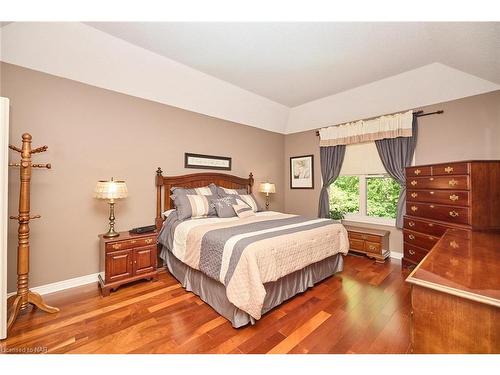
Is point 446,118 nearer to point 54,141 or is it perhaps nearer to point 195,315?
point 195,315

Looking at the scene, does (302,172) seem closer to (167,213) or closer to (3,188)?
(167,213)

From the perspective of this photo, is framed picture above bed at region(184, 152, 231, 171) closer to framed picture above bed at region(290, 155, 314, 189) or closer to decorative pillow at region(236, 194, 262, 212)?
decorative pillow at region(236, 194, 262, 212)

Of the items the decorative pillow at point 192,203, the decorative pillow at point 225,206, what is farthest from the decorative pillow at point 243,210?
the decorative pillow at point 192,203

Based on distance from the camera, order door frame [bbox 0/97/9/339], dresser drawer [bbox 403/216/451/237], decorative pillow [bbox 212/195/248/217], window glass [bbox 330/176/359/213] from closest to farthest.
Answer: door frame [bbox 0/97/9/339], dresser drawer [bbox 403/216/451/237], decorative pillow [bbox 212/195/248/217], window glass [bbox 330/176/359/213]

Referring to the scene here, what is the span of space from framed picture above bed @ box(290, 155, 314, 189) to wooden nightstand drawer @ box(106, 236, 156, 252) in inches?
129

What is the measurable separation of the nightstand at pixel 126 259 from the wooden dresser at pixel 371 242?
3.17 meters

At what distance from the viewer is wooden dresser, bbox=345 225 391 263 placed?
11.2ft

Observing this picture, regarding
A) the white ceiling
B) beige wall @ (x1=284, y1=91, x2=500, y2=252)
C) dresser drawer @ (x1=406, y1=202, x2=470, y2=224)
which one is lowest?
dresser drawer @ (x1=406, y1=202, x2=470, y2=224)

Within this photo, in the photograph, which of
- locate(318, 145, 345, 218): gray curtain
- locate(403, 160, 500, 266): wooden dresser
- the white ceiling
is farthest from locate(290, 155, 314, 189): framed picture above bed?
locate(403, 160, 500, 266): wooden dresser

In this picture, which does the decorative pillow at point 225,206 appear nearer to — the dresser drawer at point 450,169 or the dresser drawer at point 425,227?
the dresser drawer at point 425,227

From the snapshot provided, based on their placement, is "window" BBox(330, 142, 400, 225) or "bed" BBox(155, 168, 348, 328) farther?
"window" BBox(330, 142, 400, 225)

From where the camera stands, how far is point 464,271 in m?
1.04

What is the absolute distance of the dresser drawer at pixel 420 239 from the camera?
2623 mm
